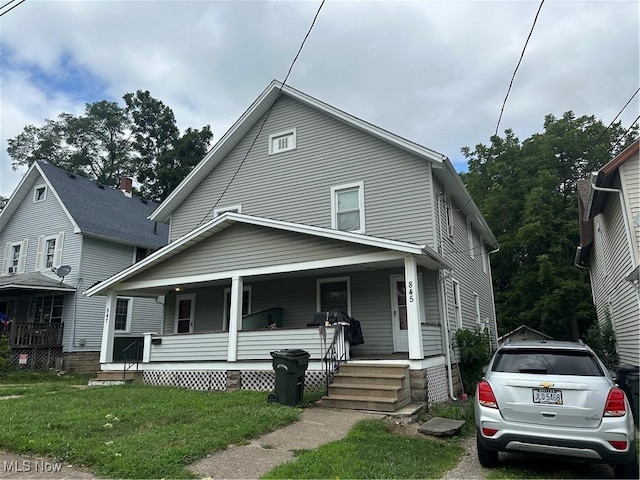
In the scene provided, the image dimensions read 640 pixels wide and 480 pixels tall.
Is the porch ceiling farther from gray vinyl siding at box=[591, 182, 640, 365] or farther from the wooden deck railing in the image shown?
gray vinyl siding at box=[591, 182, 640, 365]

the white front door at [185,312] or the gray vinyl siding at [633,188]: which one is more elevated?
the gray vinyl siding at [633,188]

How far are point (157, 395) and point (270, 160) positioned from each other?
26.9 ft

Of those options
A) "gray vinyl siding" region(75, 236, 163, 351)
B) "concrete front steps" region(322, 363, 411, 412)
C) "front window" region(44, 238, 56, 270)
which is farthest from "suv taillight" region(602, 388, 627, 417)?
"front window" region(44, 238, 56, 270)

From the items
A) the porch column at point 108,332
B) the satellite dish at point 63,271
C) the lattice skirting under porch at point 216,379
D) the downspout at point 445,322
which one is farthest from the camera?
the satellite dish at point 63,271

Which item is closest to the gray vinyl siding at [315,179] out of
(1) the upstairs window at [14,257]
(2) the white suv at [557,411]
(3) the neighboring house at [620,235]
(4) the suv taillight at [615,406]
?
(3) the neighboring house at [620,235]

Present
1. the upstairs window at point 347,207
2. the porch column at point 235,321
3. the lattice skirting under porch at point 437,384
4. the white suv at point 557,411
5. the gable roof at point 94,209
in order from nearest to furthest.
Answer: the white suv at point 557,411 < the lattice skirting under porch at point 437,384 < the porch column at point 235,321 < the upstairs window at point 347,207 < the gable roof at point 94,209

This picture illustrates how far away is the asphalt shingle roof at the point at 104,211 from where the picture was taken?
69.3ft

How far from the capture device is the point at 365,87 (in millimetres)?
9375

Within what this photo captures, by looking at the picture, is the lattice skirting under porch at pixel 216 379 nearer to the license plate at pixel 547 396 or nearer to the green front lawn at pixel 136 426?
the green front lawn at pixel 136 426

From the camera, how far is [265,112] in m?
15.2

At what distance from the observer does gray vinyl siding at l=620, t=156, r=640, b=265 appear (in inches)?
362

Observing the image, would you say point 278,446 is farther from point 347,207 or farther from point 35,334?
point 35,334

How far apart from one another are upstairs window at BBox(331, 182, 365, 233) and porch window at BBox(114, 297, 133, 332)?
1324 centimetres

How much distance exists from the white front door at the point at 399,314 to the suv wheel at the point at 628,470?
Answer: 682 centimetres
